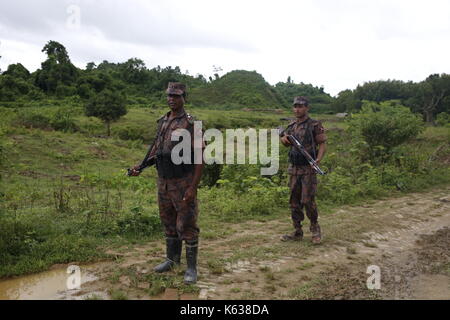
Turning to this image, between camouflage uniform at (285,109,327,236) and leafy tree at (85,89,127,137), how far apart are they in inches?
814

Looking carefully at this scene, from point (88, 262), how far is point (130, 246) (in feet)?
2.47

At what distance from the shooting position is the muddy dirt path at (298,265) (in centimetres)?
393

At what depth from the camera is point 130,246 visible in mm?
5402

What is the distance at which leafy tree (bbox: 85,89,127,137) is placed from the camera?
25.1 meters

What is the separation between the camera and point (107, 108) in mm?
25047

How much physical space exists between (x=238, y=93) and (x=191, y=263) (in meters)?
50.6

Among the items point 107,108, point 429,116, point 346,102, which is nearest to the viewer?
point 107,108

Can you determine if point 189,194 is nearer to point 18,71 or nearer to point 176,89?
point 176,89

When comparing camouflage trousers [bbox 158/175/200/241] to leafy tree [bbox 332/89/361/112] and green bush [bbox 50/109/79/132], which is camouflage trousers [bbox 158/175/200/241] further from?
leafy tree [bbox 332/89/361/112]

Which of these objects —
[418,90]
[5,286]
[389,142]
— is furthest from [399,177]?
[418,90]

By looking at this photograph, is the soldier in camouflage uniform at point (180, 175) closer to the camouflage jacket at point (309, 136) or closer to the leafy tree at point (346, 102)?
the camouflage jacket at point (309, 136)

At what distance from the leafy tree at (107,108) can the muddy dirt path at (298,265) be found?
790 inches

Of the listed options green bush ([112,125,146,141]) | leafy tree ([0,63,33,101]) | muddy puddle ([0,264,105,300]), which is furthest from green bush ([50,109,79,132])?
muddy puddle ([0,264,105,300])

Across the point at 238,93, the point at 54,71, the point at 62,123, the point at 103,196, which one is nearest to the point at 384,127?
the point at 103,196
